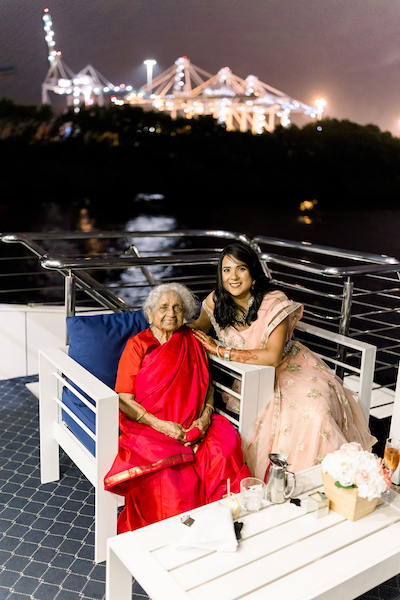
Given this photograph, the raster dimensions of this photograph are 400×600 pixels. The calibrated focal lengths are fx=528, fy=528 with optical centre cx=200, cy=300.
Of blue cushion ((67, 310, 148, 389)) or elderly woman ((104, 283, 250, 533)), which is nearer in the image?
elderly woman ((104, 283, 250, 533))

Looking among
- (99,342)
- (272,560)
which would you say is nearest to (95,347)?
(99,342)

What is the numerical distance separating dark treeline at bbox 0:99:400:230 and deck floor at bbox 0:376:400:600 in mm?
27474

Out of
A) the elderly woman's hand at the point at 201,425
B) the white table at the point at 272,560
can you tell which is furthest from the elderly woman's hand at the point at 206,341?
the white table at the point at 272,560

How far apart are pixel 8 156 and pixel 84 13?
9.11 m

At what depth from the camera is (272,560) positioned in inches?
51.7

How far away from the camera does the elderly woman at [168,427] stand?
70.7 inches

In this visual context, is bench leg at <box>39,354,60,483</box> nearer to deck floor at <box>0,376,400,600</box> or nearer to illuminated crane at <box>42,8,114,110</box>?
deck floor at <box>0,376,400,600</box>

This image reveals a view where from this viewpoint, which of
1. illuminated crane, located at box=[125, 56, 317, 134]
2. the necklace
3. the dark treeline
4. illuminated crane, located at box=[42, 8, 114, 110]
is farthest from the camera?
illuminated crane, located at box=[125, 56, 317, 134]

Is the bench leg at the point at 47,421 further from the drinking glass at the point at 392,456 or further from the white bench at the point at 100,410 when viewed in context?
the drinking glass at the point at 392,456

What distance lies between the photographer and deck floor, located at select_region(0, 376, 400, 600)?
68.2 inches

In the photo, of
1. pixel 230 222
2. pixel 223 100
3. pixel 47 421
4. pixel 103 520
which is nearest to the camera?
pixel 103 520

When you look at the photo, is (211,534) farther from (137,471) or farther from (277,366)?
(277,366)

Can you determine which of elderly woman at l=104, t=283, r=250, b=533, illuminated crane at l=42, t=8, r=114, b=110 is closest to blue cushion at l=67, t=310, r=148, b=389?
elderly woman at l=104, t=283, r=250, b=533

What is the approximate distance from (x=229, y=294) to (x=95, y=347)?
0.61 m
